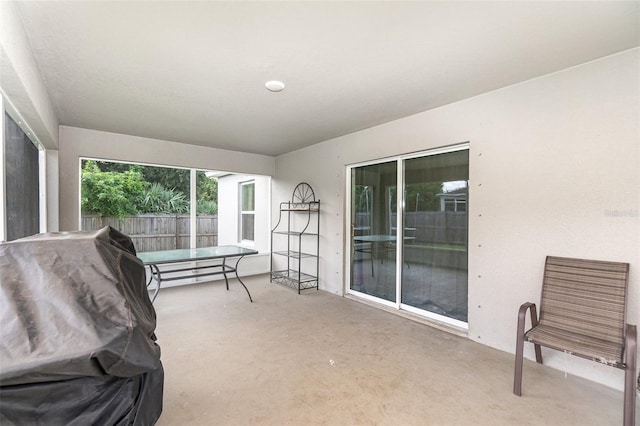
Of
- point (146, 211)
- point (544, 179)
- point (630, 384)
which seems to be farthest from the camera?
point (146, 211)

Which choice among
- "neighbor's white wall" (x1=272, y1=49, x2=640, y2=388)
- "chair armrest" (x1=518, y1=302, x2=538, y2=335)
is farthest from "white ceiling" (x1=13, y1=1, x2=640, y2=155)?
"chair armrest" (x1=518, y1=302, x2=538, y2=335)

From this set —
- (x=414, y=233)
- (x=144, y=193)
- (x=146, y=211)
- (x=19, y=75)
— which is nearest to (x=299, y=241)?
(x=414, y=233)

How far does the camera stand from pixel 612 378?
215cm

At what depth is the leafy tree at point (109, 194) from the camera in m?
6.48

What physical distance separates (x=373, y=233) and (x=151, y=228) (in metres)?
4.83

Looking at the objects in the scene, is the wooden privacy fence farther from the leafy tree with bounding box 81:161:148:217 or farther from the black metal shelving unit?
the black metal shelving unit

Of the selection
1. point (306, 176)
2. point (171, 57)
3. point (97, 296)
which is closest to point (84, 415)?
point (97, 296)

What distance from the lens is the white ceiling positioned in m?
1.69

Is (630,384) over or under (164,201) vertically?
under

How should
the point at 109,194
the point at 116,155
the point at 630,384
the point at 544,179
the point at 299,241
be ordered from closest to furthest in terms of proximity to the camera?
the point at 630,384 → the point at 544,179 → the point at 116,155 → the point at 299,241 → the point at 109,194

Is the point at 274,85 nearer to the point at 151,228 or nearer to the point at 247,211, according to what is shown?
the point at 247,211

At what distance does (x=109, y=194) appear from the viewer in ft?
21.4

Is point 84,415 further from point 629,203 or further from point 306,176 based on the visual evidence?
point 306,176

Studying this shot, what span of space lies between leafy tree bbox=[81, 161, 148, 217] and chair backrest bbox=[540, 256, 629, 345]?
733cm
